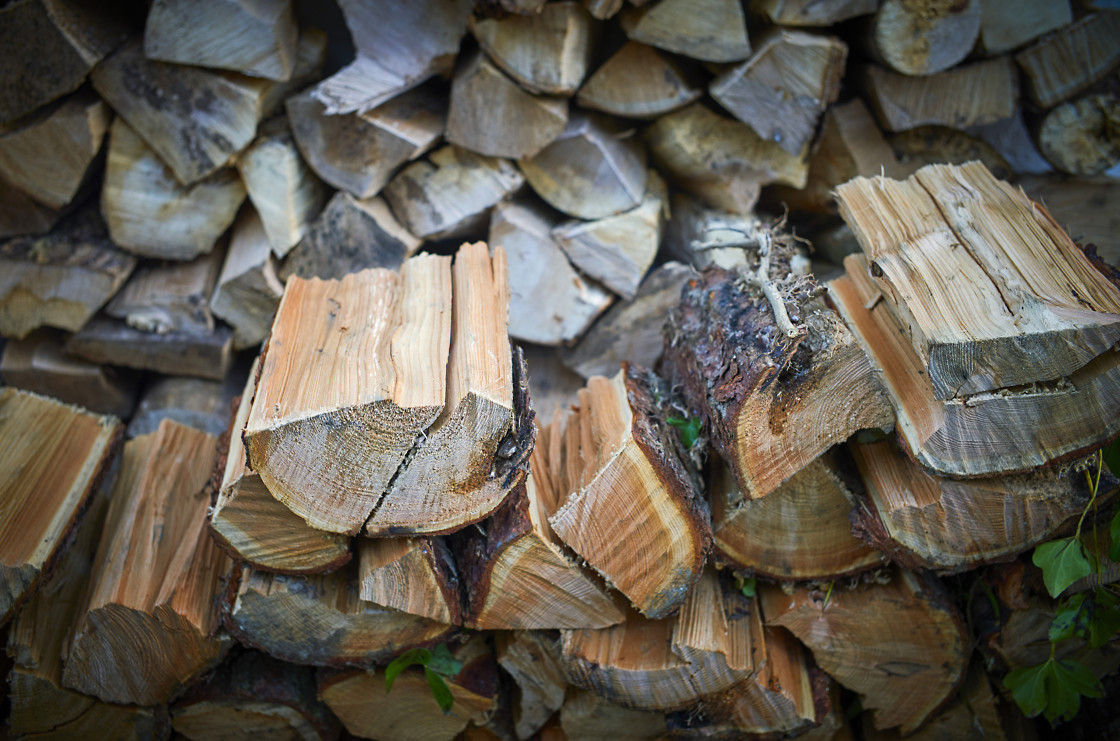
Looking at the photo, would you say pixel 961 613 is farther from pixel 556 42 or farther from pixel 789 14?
pixel 556 42

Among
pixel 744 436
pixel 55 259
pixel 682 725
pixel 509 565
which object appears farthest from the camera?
pixel 55 259

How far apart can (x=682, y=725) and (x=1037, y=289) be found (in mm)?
1216

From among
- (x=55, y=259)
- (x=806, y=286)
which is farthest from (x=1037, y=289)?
(x=55, y=259)

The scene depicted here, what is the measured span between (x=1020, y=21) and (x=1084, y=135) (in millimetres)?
408

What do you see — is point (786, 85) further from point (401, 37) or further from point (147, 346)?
point (147, 346)

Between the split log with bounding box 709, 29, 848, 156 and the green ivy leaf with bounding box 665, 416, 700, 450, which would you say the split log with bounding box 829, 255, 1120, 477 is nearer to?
the green ivy leaf with bounding box 665, 416, 700, 450

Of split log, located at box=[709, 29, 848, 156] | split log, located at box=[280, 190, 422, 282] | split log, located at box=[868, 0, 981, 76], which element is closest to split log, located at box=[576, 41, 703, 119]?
split log, located at box=[709, 29, 848, 156]

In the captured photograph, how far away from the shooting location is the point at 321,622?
1559 mm

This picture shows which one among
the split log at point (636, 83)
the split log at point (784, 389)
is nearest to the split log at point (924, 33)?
the split log at point (636, 83)

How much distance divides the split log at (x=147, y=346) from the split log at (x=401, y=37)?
91cm

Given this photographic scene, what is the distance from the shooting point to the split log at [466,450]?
1.33 meters

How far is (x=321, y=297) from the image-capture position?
1.62m

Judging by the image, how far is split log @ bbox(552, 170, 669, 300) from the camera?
231cm

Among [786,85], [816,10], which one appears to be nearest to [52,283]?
[786,85]
